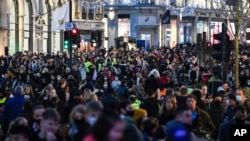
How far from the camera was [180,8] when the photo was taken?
76125 mm

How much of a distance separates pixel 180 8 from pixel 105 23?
7914mm

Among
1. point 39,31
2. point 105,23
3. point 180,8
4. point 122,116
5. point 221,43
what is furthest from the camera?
point 105,23

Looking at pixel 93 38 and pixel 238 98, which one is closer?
pixel 238 98

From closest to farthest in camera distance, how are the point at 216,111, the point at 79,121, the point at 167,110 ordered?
the point at 79,121 < the point at 167,110 < the point at 216,111

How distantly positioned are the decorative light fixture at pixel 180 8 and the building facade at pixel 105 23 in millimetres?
512

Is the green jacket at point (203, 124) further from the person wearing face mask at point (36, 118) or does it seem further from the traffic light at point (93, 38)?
the traffic light at point (93, 38)

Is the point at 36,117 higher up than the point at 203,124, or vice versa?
the point at 36,117

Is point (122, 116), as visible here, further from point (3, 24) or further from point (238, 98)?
point (3, 24)

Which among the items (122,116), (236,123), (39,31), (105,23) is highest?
(105,23)

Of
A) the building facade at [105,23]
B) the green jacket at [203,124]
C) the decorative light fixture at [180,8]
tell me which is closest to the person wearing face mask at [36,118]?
the green jacket at [203,124]

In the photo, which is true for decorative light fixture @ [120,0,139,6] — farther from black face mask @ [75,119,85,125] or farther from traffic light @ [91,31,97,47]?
black face mask @ [75,119,85,125]

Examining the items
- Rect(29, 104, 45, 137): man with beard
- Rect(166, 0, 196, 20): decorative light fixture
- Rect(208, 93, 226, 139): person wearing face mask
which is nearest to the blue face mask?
Rect(208, 93, 226, 139): person wearing face mask

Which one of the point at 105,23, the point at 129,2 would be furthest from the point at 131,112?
the point at 129,2

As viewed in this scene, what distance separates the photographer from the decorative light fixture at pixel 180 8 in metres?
76.1
